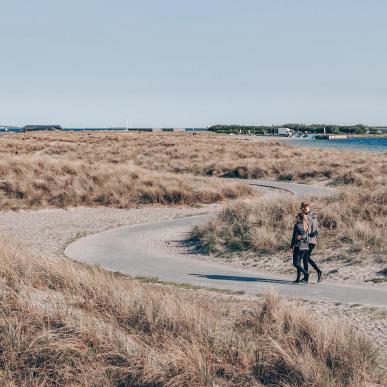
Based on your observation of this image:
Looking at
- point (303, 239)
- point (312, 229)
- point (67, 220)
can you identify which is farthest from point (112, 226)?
point (303, 239)

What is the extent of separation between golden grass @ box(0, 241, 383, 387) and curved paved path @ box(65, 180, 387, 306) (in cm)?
296

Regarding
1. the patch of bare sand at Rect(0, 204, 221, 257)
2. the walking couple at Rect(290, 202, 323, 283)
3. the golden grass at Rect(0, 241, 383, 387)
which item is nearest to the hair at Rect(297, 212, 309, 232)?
the walking couple at Rect(290, 202, 323, 283)

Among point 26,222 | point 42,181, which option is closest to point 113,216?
point 26,222

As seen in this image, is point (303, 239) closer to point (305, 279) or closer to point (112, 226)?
point (305, 279)

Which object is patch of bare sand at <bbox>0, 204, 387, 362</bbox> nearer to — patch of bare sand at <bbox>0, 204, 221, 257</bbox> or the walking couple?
patch of bare sand at <bbox>0, 204, 221, 257</bbox>

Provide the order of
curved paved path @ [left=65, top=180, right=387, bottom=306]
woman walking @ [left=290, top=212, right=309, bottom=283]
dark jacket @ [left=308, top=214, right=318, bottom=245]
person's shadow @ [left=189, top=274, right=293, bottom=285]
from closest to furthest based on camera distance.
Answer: curved paved path @ [left=65, top=180, right=387, bottom=306]
woman walking @ [left=290, top=212, right=309, bottom=283]
dark jacket @ [left=308, top=214, right=318, bottom=245]
person's shadow @ [left=189, top=274, right=293, bottom=285]

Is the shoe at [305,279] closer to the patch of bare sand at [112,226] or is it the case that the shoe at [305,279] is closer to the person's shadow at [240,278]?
the person's shadow at [240,278]

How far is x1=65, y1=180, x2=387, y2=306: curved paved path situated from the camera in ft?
44.1

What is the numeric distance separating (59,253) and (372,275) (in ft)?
29.7

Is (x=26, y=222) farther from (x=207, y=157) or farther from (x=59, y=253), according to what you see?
(x=207, y=157)

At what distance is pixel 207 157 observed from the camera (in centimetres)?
5909

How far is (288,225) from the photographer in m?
20.0

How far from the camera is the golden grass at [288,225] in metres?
18.0

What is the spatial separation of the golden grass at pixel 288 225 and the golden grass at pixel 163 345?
28.3 feet
